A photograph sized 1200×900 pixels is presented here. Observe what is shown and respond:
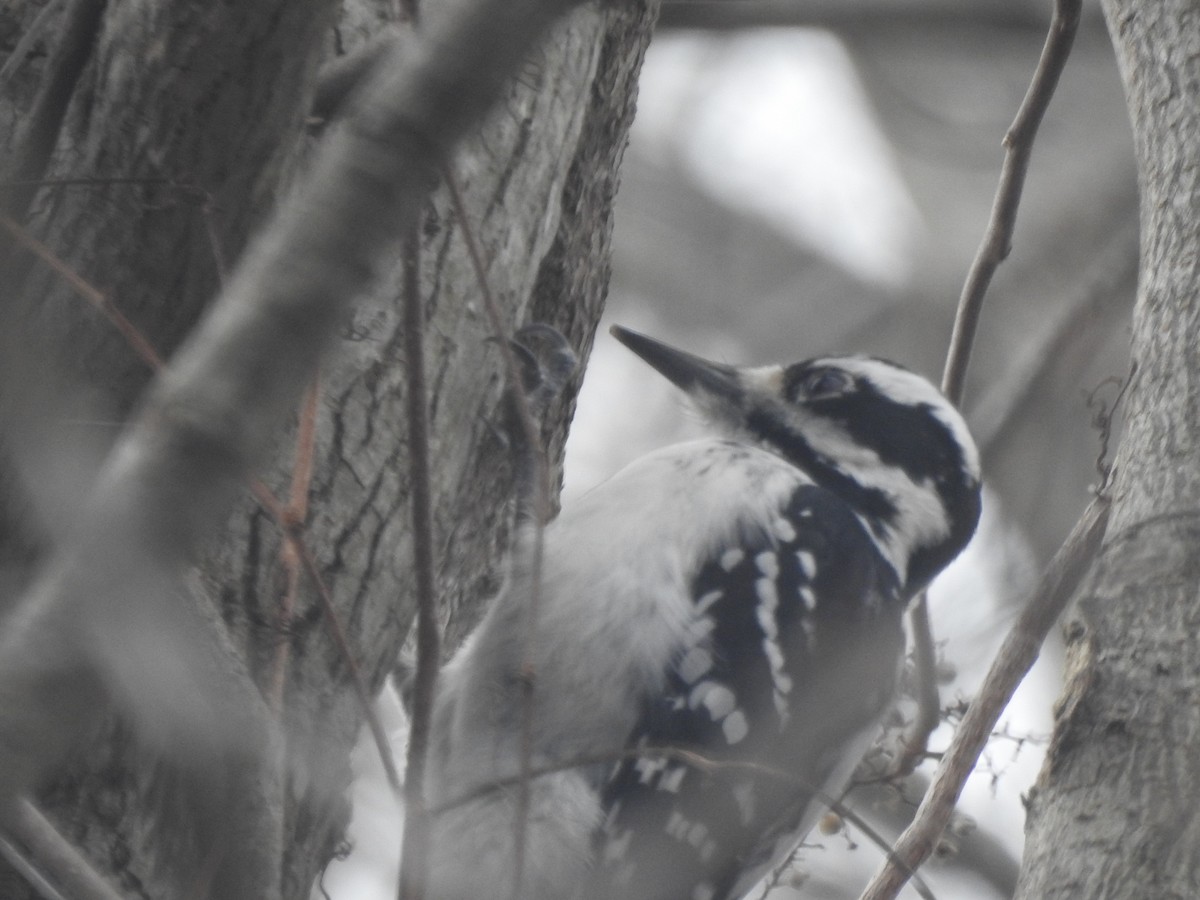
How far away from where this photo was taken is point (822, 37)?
6.83 meters

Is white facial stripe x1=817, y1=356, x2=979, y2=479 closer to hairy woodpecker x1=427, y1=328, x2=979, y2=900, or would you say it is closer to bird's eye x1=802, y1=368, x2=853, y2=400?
bird's eye x1=802, y1=368, x2=853, y2=400

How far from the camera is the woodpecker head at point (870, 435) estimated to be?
3.77 metres

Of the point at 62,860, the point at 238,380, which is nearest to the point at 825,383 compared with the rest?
the point at 62,860

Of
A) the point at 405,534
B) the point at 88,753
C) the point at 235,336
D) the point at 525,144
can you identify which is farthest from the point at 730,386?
the point at 235,336

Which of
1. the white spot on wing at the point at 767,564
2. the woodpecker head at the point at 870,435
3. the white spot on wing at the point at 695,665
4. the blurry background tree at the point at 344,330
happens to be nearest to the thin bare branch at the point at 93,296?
the blurry background tree at the point at 344,330

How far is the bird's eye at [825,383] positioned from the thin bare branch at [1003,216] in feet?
1.87

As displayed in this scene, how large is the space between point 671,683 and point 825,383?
1122mm

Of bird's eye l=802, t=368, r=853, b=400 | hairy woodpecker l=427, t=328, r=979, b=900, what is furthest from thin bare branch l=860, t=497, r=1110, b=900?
bird's eye l=802, t=368, r=853, b=400

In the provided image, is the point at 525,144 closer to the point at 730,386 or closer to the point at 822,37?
the point at 730,386

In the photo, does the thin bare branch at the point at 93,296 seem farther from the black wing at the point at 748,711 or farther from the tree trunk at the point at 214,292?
the black wing at the point at 748,711

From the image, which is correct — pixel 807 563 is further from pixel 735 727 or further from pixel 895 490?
pixel 895 490

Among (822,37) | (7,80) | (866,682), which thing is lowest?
(866,682)

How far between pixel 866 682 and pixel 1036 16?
4.36 metres

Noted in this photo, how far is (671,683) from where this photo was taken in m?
3.06
